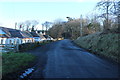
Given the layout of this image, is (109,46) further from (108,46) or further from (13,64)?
(13,64)

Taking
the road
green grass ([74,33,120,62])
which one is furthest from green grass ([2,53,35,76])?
green grass ([74,33,120,62])

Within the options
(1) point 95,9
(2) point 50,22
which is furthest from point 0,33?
(2) point 50,22

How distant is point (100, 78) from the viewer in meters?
4.86

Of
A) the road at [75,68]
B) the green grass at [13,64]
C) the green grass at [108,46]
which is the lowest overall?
the road at [75,68]

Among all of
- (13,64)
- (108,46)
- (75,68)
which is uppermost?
(108,46)

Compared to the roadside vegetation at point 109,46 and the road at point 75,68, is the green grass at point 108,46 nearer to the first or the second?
the roadside vegetation at point 109,46

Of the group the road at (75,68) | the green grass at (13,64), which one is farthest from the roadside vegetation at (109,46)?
the green grass at (13,64)

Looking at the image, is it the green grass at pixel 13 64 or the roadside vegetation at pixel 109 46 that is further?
the roadside vegetation at pixel 109 46

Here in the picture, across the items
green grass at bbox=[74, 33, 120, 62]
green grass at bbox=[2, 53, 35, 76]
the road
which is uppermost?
green grass at bbox=[74, 33, 120, 62]

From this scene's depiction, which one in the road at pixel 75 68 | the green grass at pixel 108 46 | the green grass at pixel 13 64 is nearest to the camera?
the road at pixel 75 68

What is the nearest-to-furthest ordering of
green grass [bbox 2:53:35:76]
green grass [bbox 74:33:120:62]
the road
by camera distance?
the road
green grass [bbox 2:53:35:76]
green grass [bbox 74:33:120:62]

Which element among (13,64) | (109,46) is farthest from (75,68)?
(109,46)

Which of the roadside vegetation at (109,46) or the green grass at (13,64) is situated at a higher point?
the roadside vegetation at (109,46)

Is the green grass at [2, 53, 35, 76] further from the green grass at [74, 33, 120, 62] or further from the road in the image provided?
the green grass at [74, 33, 120, 62]
